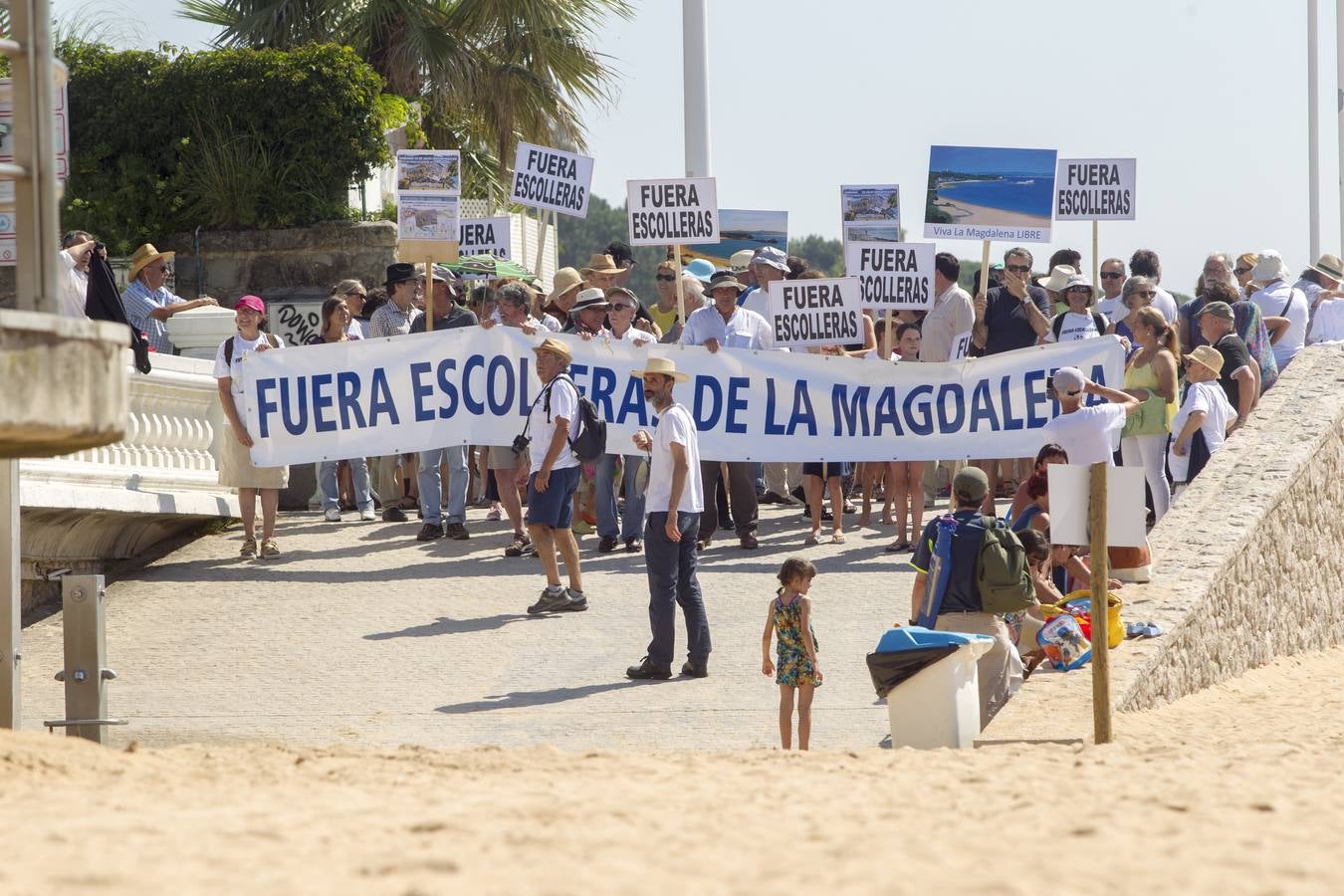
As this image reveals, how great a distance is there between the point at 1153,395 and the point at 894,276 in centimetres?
238

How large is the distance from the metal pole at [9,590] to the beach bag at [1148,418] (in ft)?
26.9

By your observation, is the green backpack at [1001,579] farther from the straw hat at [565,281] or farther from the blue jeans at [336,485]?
the blue jeans at [336,485]

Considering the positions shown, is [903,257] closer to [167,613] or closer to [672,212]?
[672,212]

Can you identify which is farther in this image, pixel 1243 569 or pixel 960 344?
pixel 960 344

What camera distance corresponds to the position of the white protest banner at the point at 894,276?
14.9m

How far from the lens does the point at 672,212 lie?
52.0 feet

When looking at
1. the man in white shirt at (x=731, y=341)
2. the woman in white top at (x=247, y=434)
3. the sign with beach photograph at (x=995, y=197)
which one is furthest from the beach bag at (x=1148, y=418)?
the woman in white top at (x=247, y=434)

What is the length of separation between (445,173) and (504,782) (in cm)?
1029

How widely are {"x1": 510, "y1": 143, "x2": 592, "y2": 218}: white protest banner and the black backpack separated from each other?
500 cm

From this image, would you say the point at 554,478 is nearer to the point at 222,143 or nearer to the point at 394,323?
the point at 394,323

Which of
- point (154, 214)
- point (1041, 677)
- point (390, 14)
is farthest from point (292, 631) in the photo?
point (390, 14)

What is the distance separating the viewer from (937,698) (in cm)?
861

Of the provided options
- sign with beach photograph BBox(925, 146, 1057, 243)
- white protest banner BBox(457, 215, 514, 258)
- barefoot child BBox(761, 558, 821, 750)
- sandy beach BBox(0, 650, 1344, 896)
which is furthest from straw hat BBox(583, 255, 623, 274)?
sandy beach BBox(0, 650, 1344, 896)

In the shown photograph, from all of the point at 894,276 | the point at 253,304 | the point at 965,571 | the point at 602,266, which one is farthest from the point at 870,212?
the point at 965,571
